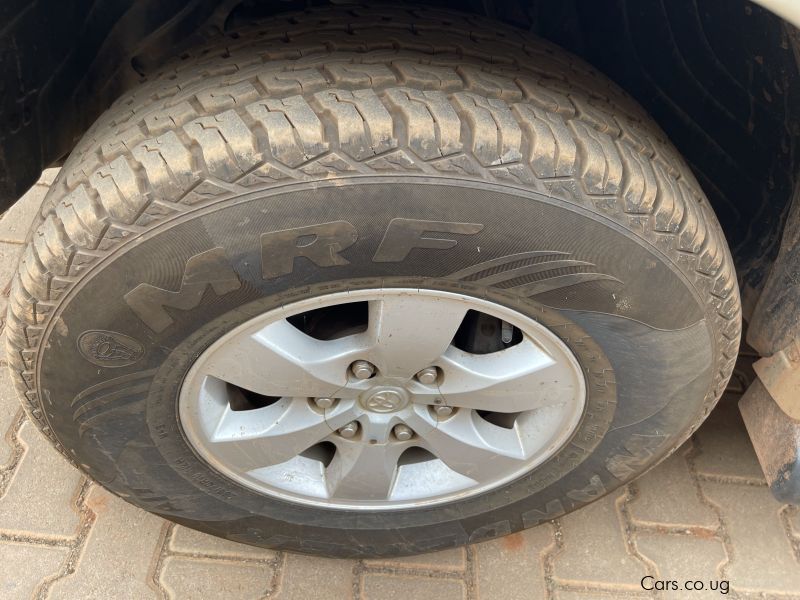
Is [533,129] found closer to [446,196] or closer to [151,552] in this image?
[446,196]

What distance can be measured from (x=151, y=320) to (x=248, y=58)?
0.56 meters

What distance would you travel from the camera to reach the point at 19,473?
80.4 inches

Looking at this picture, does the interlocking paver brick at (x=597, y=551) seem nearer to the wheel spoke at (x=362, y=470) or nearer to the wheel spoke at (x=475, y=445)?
the wheel spoke at (x=475, y=445)

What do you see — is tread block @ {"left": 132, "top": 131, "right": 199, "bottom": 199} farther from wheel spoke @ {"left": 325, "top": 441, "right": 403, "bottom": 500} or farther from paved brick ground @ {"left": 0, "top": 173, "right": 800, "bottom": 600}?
paved brick ground @ {"left": 0, "top": 173, "right": 800, "bottom": 600}

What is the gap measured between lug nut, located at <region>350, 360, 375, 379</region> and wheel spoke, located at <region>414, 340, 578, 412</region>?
13 centimetres

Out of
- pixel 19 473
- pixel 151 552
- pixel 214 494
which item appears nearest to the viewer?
pixel 214 494

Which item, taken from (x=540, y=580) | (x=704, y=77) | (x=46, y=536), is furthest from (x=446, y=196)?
(x=46, y=536)

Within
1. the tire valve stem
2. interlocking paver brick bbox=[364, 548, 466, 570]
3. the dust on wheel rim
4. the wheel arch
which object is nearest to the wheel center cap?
the dust on wheel rim

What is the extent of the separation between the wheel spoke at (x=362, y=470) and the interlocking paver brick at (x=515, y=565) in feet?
1.47

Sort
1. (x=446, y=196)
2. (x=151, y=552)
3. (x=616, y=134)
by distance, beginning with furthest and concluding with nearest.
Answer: (x=151, y=552), (x=616, y=134), (x=446, y=196)

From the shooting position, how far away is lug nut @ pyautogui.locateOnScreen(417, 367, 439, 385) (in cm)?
150

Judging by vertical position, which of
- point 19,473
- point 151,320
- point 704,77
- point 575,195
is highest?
point 704,77

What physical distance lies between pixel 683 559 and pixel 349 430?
1.09 m

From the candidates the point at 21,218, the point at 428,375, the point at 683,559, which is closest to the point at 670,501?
the point at 683,559
